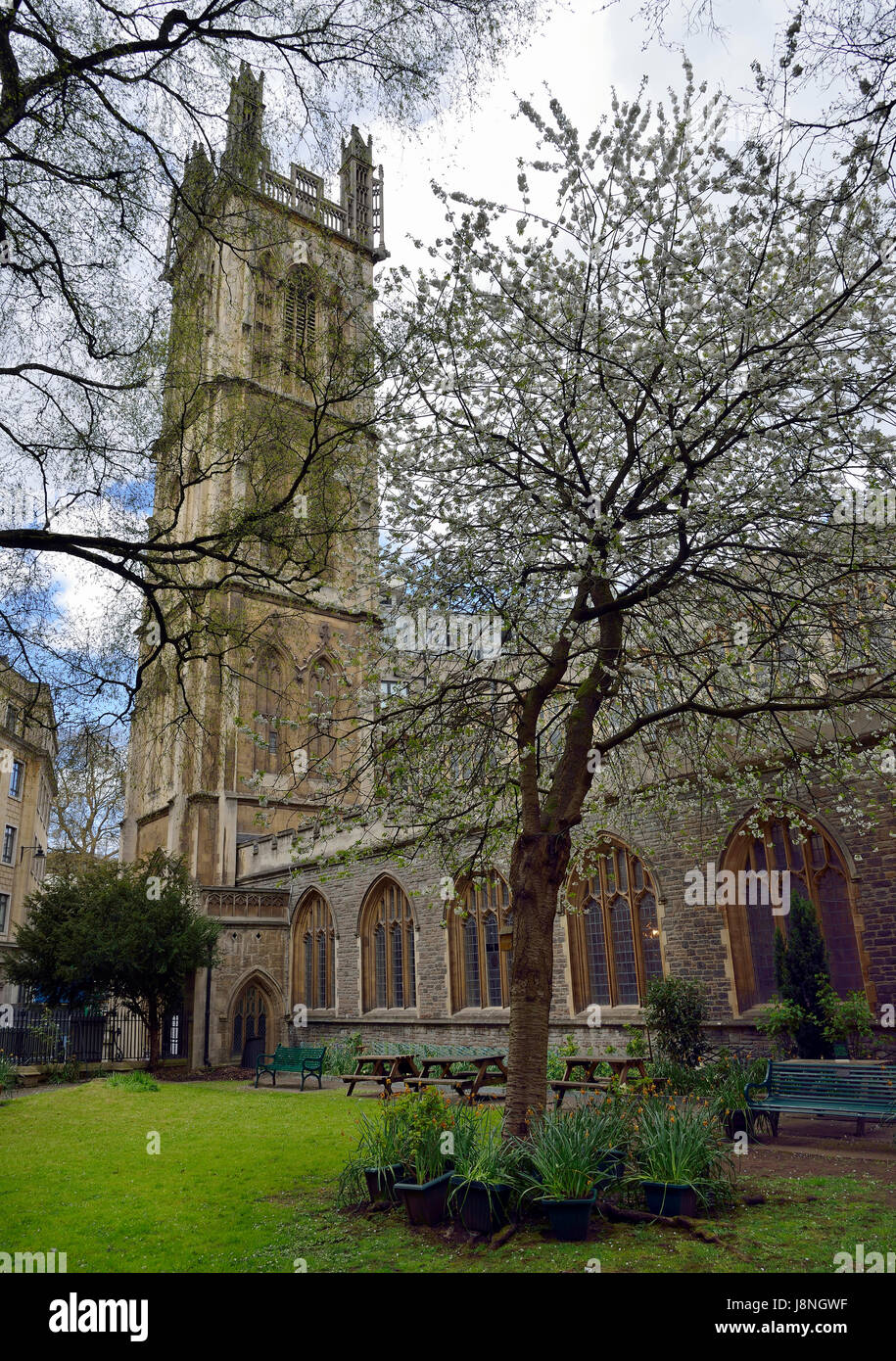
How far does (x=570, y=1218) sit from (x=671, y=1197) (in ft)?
2.84

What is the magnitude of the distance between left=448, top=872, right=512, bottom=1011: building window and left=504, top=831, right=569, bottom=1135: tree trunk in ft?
32.0

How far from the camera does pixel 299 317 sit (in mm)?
8773

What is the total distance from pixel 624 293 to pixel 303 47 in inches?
128

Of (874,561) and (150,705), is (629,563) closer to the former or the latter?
(874,561)

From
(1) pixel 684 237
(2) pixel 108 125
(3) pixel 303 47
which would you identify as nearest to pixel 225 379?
(2) pixel 108 125

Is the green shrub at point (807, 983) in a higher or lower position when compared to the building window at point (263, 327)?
lower

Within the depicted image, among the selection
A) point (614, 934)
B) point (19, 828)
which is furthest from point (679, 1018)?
point (19, 828)

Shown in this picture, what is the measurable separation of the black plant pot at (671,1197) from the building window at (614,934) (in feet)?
25.7

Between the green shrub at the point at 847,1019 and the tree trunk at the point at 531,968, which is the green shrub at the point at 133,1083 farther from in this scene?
the green shrub at the point at 847,1019

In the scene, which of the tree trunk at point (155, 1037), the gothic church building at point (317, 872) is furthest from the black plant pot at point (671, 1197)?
the tree trunk at point (155, 1037)

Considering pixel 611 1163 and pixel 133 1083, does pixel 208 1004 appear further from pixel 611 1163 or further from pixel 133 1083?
pixel 611 1163

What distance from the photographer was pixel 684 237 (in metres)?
7.64

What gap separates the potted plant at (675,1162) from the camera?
237 inches

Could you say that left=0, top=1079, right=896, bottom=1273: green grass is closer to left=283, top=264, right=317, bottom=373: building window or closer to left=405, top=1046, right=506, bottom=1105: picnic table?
left=405, top=1046, right=506, bottom=1105: picnic table
